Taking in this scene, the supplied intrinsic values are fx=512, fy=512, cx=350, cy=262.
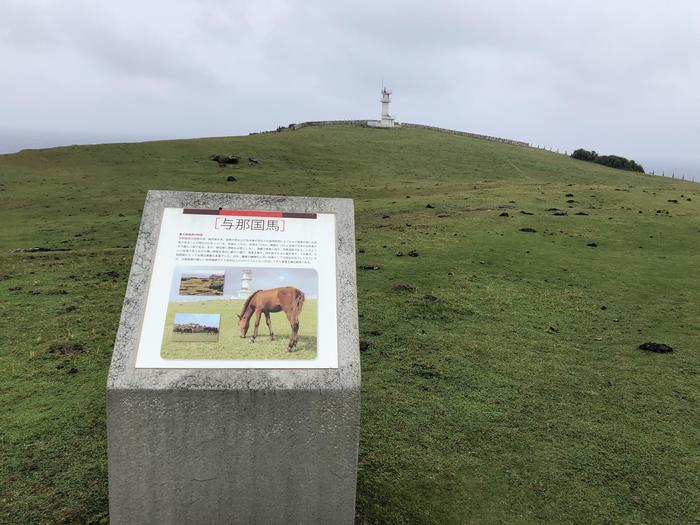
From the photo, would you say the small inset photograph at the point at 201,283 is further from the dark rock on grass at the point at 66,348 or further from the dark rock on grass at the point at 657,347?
the dark rock on grass at the point at 657,347

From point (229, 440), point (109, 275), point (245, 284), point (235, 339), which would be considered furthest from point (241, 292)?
point (109, 275)

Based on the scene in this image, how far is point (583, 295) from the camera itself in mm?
14617

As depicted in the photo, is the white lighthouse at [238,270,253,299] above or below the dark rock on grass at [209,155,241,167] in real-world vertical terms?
below

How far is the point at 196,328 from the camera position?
559 centimetres

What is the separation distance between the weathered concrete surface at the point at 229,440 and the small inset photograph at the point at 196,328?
372 millimetres

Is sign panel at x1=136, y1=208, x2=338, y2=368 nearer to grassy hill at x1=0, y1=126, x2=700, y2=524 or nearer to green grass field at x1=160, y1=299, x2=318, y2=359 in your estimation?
green grass field at x1=160, y1=299, x2=318, y2=359

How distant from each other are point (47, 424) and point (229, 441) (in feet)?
13.5

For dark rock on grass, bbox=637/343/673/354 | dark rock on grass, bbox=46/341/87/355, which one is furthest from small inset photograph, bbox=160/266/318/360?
dark rock on grass, bbox=637/343/673/354

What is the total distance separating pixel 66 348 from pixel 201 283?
6.26 m

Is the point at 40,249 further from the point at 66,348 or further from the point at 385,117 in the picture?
A: the point at 385,117

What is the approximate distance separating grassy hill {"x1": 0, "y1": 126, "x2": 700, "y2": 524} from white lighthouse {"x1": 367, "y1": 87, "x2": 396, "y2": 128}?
2151 inches

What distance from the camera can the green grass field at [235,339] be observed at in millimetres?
5461

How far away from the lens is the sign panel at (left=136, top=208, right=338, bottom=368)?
18.0 ft

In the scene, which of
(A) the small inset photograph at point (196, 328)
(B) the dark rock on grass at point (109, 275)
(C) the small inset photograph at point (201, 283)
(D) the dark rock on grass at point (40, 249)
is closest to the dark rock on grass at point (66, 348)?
(B) the dark rock on grass at point (109, 275)
